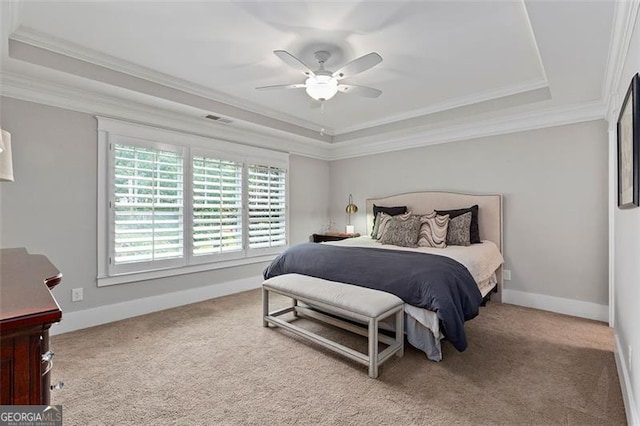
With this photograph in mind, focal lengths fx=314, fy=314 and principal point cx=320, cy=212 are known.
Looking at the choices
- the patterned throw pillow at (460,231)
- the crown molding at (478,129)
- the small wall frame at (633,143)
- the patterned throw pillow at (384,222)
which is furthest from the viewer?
the patterned throw pillow at (384,222)

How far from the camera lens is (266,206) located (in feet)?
15.8

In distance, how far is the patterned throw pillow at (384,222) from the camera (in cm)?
420

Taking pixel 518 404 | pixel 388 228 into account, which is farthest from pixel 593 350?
pixel 388 228

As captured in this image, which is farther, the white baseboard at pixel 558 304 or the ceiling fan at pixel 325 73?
the white baseboard at pixel 558 304

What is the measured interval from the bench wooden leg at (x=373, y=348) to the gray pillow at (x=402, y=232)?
1.83 meters

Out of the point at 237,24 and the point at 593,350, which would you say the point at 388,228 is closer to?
the point at 593,350

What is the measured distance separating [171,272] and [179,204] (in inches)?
32.2

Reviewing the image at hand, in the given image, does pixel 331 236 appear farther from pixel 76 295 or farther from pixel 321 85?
pixel 76 295

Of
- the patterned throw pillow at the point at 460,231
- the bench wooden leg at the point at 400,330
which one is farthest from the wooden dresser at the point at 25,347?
the patterned throw pillow at the point at 460,231

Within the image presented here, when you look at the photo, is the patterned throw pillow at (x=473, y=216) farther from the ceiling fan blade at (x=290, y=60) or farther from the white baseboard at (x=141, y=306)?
the white baseboard at (x=141, y=306)

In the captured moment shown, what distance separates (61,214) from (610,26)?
456cm

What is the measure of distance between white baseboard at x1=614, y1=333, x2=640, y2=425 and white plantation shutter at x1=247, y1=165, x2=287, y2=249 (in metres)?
3.97

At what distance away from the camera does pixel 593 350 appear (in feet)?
8.46

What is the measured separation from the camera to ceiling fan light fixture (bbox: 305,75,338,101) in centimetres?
254
